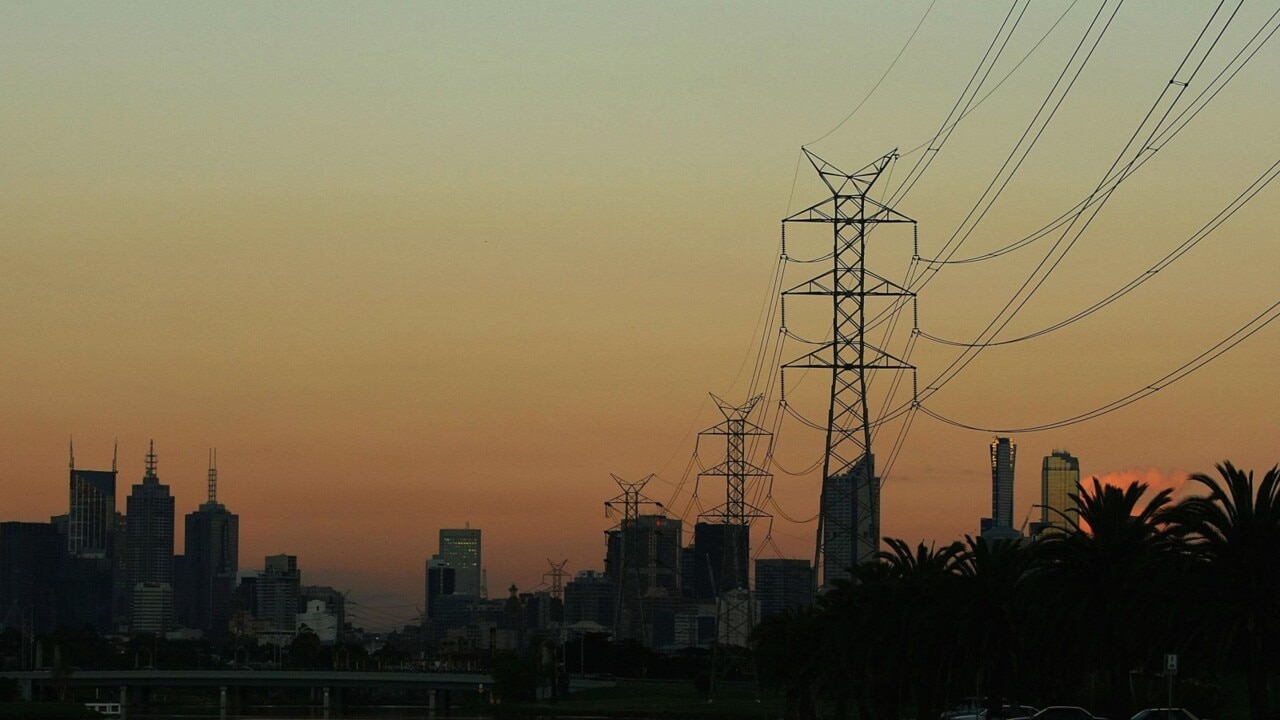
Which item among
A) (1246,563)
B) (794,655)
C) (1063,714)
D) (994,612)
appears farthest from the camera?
(794,655)

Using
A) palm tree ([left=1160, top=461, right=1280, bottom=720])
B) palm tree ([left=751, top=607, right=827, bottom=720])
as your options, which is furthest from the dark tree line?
palm tree ([left=751, top=607, right=827, bottom=720])

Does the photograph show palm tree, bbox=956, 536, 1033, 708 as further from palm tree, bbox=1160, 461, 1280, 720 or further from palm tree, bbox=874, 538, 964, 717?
palm tree, bbox=1160, 461, 1280, 720

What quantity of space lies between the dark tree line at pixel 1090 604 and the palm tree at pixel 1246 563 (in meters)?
0.05

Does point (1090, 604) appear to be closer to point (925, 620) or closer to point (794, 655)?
point (925, 620)

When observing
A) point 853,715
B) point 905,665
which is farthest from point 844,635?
point 853,715

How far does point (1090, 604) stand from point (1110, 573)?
5.26ft

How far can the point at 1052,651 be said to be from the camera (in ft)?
252

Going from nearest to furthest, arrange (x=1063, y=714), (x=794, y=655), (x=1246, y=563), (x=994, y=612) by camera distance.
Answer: (x=1246, y=563) < (x=994, y=612) < (x=1063, y=714) < (x=794, y=655)

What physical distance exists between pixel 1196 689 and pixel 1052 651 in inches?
1940

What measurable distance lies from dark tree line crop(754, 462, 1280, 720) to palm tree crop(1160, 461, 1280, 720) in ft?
0.17

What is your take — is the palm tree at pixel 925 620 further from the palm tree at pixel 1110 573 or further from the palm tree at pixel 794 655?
the palm tree at pixel 794 655

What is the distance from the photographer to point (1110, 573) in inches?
2781

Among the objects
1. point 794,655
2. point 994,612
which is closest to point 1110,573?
point 994,612

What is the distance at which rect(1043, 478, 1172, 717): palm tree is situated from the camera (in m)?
69.4
